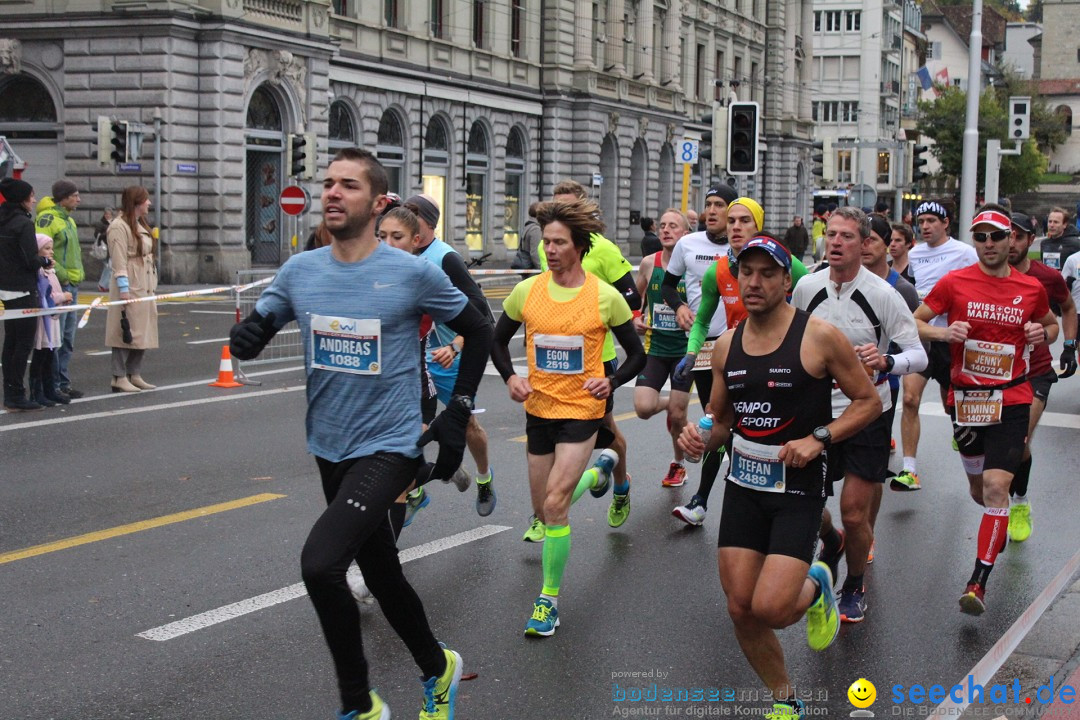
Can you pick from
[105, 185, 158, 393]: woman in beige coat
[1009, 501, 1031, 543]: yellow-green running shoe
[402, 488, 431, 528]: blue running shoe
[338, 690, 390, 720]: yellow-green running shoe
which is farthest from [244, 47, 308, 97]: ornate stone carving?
[338, 690, 390, 720]: yellow-green running shoe

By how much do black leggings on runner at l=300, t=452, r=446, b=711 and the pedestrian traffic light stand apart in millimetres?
25191

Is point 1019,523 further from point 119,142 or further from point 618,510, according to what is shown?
point 119,142

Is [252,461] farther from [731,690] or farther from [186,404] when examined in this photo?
[731,690]

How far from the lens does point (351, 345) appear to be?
4555mm

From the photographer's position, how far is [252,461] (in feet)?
32.4

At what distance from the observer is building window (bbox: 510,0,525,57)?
152 ft

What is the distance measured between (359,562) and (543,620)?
56.4 inches

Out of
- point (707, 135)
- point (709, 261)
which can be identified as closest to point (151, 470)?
point (709, 261)

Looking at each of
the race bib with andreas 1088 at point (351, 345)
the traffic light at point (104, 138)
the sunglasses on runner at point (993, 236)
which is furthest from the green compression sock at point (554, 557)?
the traffic light at point (104, 138)

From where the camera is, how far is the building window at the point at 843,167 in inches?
3594

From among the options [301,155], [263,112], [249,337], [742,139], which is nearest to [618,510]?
[249,337]

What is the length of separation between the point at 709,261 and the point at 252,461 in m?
3.66

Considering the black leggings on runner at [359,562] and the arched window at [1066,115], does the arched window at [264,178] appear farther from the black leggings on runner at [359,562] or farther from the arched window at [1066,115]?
the arched window at [1066,115]

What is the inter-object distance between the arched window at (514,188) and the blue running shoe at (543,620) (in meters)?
40.2
